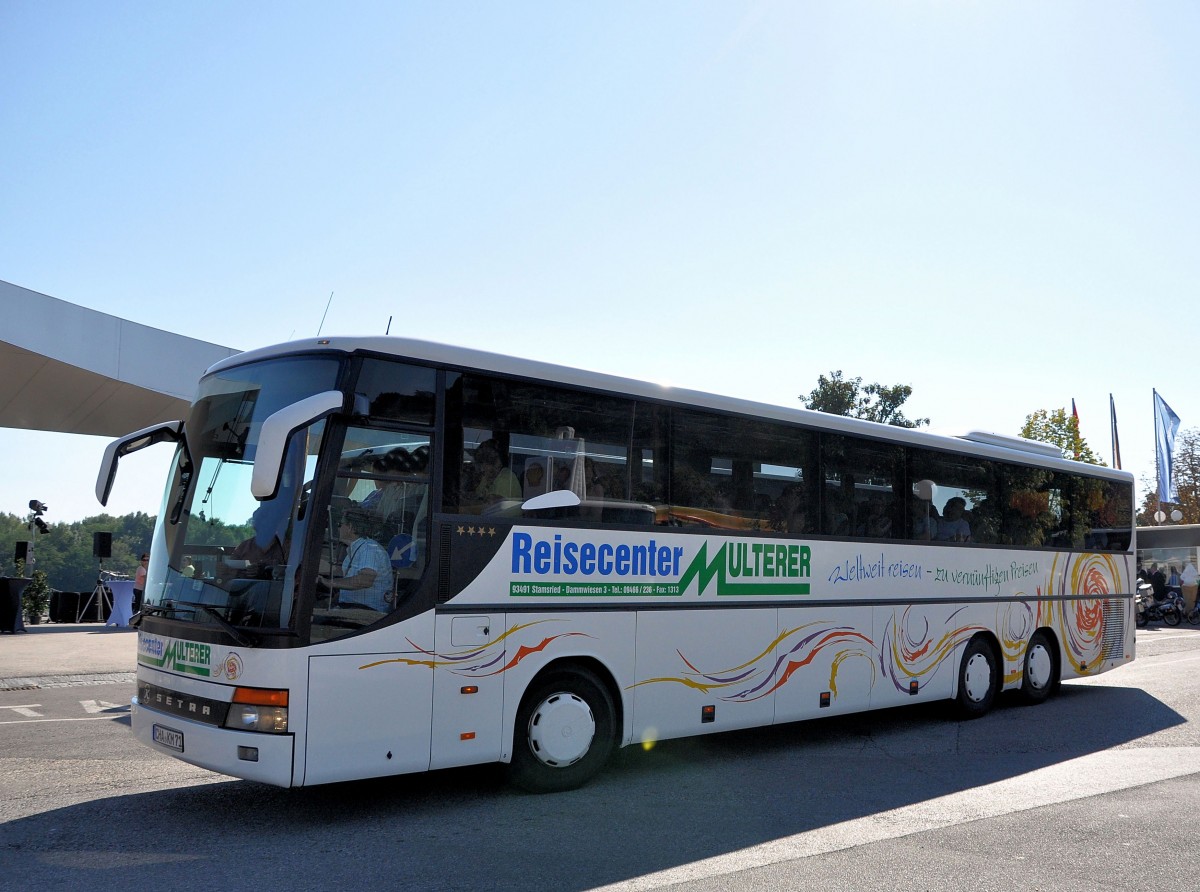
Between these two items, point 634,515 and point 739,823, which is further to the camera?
point 634,515

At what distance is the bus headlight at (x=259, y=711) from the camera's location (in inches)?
246

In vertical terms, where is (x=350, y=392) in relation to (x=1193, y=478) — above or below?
below

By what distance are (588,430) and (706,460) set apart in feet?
4.32

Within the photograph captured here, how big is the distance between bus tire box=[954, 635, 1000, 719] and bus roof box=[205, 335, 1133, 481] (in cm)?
223

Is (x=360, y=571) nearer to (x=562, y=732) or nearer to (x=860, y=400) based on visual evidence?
(x=562, y=732)

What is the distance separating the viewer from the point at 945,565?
11570mm

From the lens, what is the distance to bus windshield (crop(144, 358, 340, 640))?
6441mm

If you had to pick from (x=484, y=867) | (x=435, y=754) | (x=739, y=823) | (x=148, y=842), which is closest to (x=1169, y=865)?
(x=739, y=823)

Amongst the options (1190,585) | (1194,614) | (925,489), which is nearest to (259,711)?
(925,489)

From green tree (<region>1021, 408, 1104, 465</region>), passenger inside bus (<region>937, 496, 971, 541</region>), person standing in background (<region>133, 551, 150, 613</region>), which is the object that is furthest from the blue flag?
person standing in background (<region>133, 551, 150, 613</region>)

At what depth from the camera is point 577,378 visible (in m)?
8.05

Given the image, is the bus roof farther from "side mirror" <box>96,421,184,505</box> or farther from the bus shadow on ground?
the bus shadow on ground

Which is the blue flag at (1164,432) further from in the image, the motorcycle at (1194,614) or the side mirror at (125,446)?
the side mirror at (125,446)

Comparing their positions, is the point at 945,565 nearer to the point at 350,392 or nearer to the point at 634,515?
the point at 634,515
